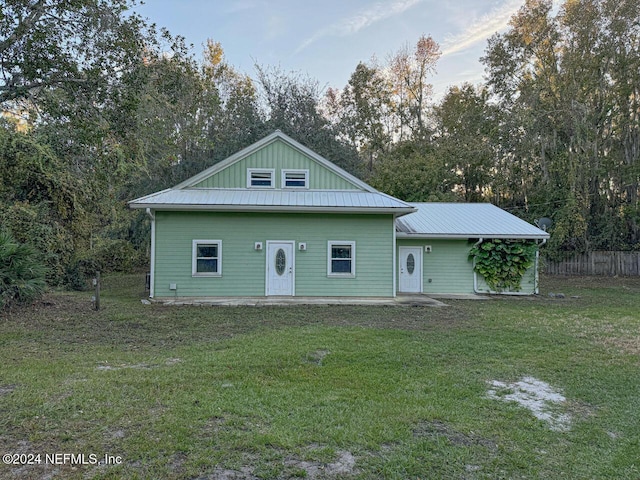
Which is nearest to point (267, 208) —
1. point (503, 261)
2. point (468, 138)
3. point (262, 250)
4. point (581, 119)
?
point (262, 250)

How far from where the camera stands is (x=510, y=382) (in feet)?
15.4

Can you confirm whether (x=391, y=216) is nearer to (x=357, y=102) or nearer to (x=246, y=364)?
(x=246, y=364)

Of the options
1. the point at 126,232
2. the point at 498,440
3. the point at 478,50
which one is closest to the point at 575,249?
the point at 478,50

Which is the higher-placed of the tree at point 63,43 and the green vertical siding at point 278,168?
the tree at point 63,43

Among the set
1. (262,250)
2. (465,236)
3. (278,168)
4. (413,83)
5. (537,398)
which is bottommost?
(537,398)

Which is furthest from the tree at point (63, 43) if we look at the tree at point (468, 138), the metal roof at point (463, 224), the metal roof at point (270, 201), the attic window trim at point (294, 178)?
the tree at point (468, 138)

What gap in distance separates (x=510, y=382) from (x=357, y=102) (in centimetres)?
2803

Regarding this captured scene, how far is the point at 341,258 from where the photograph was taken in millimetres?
12117

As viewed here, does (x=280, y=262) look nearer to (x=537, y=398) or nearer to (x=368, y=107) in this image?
(x=537, y=398)

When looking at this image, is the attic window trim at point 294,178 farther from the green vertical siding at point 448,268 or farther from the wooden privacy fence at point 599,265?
the wooden privacy fence at point 599,265

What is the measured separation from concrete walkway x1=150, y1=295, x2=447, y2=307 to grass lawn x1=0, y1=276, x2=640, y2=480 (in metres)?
2.88

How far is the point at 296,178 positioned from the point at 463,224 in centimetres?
652

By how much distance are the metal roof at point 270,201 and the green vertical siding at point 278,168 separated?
0.24m

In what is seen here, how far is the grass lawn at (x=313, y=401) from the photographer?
2.84 m
